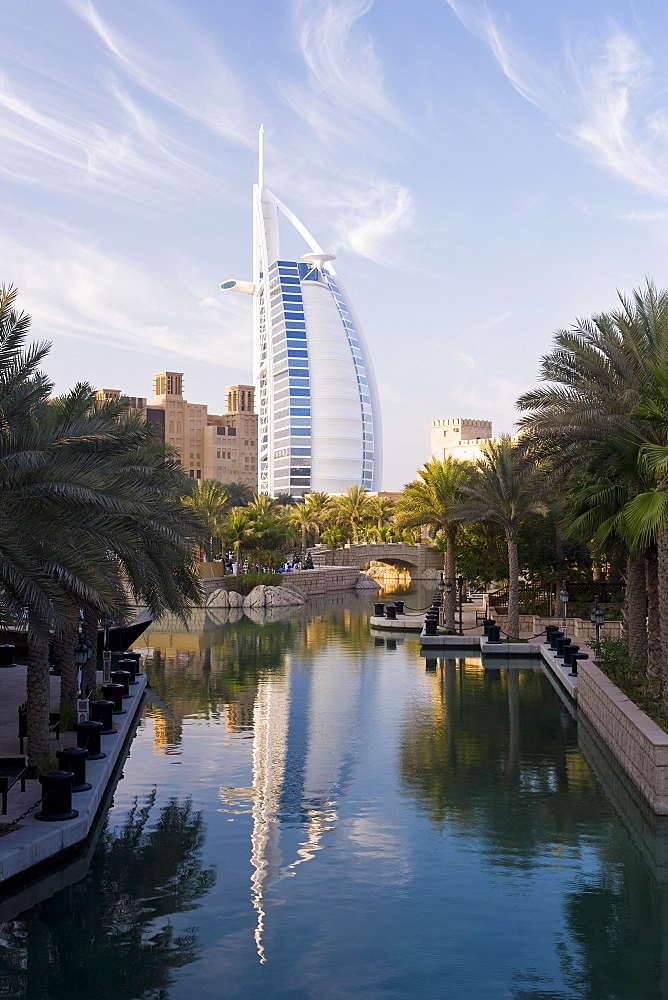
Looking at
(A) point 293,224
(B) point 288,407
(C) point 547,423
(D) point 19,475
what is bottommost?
(D) point 19,475

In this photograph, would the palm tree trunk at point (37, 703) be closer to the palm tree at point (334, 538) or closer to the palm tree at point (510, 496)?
the palm tree at point (510, 496)

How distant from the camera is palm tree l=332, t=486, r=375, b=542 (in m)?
94.5

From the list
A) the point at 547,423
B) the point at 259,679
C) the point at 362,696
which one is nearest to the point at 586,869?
the point at 547,423

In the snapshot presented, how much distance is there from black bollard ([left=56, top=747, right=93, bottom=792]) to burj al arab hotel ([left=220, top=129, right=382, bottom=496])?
15624 centimetres

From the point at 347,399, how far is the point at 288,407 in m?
10.6

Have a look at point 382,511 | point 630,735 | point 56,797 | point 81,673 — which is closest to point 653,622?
point 630,735

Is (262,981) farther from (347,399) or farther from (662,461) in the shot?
(347,399)

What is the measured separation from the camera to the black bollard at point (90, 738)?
598 inches

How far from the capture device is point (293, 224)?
188 meters

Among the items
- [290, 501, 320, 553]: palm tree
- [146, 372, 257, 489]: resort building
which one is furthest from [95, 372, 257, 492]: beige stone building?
[290, 501, 320, 553]: palm tree

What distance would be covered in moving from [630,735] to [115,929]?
26.5ft

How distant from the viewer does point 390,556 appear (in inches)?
3300

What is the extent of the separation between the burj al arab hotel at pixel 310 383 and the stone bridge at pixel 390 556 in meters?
85.5

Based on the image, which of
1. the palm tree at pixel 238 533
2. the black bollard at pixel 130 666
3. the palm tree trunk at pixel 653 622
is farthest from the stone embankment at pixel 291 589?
the palm tree trunk at pixel 653 622
